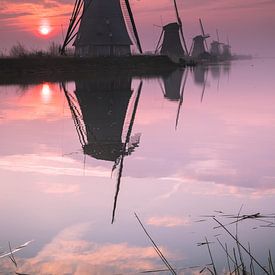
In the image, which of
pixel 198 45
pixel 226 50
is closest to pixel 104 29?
→ pixel 198 45

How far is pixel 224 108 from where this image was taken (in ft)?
53.8

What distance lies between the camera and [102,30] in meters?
39.3

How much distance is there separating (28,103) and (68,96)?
1.98 metres

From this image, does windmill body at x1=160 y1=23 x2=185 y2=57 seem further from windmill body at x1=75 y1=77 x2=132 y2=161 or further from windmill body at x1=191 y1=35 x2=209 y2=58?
windmill body at x1=75 y1=77 x2=132 y2=161

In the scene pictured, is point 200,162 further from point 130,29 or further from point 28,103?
point 130,29

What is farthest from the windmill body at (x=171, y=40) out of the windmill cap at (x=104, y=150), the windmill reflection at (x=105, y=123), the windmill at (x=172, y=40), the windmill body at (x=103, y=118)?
the windmill cap at (x=104, y=150)

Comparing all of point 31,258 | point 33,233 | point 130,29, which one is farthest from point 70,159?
point 130,29

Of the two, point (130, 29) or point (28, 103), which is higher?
point (130, 29)

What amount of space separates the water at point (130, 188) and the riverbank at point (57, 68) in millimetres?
17876

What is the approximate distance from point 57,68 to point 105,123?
22.1 meters

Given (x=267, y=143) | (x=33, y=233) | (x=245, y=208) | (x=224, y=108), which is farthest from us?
(x=224, y=108)

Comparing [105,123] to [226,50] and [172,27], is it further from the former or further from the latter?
[226,50]

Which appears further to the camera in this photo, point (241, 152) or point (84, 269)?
point (241, 152)

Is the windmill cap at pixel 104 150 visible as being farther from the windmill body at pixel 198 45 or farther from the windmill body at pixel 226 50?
the windmill body at pixel 226 50
